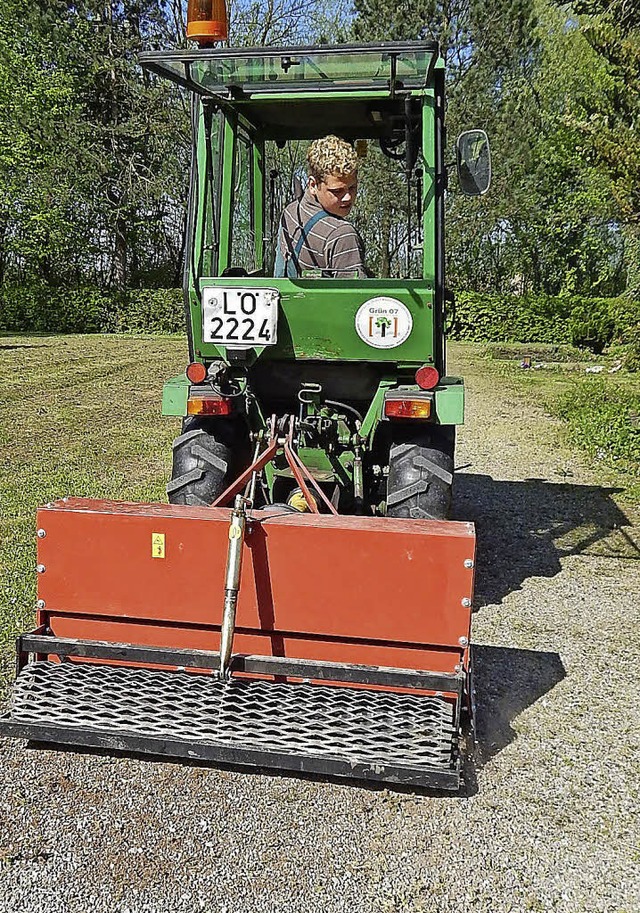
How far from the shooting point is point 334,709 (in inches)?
129

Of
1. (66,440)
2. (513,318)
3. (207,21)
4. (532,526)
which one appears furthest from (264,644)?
(513,318)

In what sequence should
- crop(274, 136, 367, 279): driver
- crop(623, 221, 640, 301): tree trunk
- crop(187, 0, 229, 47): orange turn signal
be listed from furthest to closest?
crop(623, 221, 640, 301): tree trunk, crop(274, 136, 367, 279): driver, crop(187, 0, 229, 47): orange turn signal

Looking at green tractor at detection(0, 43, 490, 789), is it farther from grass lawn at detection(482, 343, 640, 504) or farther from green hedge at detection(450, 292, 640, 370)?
green hedge at detection(450, 292, 640, 370)

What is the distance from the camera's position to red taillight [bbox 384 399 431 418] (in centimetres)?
420

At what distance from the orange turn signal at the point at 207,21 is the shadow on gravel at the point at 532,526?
3.02m

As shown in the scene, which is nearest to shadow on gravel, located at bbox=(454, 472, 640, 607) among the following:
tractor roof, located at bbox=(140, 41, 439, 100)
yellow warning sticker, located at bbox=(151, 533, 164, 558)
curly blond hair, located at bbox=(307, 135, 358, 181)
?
yellow warning sticker, located at bbox=(151, 533, 164, 558)

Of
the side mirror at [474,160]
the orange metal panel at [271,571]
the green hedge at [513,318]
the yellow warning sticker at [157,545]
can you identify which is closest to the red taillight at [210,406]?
the orange metal panel at [271,571]

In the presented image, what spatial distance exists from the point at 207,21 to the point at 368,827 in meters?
3.10

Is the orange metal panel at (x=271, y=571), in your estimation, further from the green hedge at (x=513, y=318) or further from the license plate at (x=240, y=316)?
the green hedge at (x=513, y=318)

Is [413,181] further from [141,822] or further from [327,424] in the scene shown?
[141,822]

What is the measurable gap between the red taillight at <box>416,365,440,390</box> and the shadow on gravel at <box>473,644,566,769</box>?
1.22m

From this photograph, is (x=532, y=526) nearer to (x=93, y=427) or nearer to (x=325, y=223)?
(x=325, y=223)

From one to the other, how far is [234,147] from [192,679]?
8.79 ft

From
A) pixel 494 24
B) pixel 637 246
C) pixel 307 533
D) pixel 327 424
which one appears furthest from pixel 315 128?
pixel 494 24
